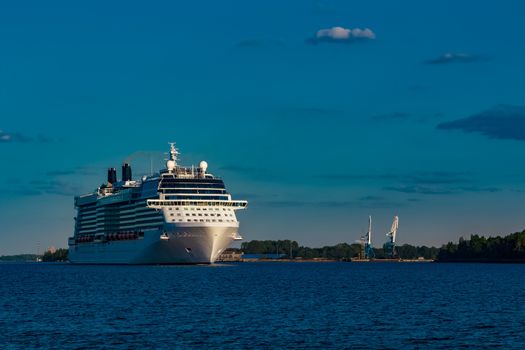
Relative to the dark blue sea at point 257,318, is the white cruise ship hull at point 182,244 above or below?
above

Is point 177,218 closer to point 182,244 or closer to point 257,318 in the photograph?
point 182,244

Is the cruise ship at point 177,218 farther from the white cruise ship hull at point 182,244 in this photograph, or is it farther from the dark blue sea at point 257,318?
the dark blue sea at point 257,318

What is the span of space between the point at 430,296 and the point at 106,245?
353 feet

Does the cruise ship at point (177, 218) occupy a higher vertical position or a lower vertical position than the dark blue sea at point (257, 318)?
higher

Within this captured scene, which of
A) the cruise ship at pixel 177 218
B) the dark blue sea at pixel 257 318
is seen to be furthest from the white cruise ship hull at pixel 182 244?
the dark blue sea at pixel 257 318

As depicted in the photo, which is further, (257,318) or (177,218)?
(177,218)

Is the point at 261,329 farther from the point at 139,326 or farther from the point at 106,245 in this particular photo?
the point at 106,245

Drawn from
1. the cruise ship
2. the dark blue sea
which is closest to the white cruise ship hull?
the cruise ship

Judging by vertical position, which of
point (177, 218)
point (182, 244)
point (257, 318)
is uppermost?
point (177, 218)

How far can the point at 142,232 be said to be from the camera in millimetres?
170250

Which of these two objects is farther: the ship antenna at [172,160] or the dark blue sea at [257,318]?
the ship antenna at [172,160]

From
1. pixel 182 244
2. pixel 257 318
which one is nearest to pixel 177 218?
pixel 182 244

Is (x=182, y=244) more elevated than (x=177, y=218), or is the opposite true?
(x=177, y=218)

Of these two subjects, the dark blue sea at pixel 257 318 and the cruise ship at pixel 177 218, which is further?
the cruise ship at pixel 177 218
